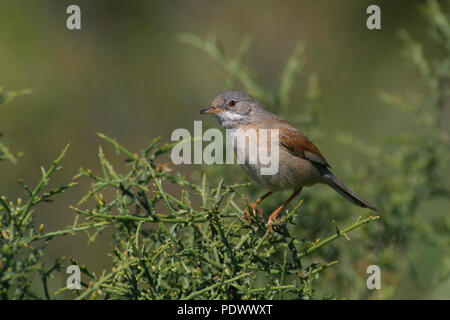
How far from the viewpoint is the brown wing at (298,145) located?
4.33 m

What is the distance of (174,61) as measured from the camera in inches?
242

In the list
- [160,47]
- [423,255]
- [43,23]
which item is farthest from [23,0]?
[423,255]

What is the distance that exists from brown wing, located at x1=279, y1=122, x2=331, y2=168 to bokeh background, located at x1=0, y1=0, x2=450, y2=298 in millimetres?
1290

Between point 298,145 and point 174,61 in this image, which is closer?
point 298,145

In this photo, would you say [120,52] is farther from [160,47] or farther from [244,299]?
[244,299]

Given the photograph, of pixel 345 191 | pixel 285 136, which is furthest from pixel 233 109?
pixel 345 191

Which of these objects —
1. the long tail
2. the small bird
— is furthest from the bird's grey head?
the long tail

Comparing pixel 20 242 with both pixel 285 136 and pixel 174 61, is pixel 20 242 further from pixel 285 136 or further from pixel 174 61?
pixel 174 61

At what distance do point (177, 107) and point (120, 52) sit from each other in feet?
2.80

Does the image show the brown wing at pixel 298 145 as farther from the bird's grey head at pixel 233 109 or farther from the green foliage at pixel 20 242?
the green foliage at pixel 20 242

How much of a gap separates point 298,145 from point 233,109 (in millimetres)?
586

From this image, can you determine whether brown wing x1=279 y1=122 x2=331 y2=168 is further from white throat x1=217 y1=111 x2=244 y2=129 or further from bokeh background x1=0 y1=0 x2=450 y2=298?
bokeh background x1=0 y1=0 x2=450 y2=298

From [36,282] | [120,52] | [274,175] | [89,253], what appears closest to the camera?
[36,282]
